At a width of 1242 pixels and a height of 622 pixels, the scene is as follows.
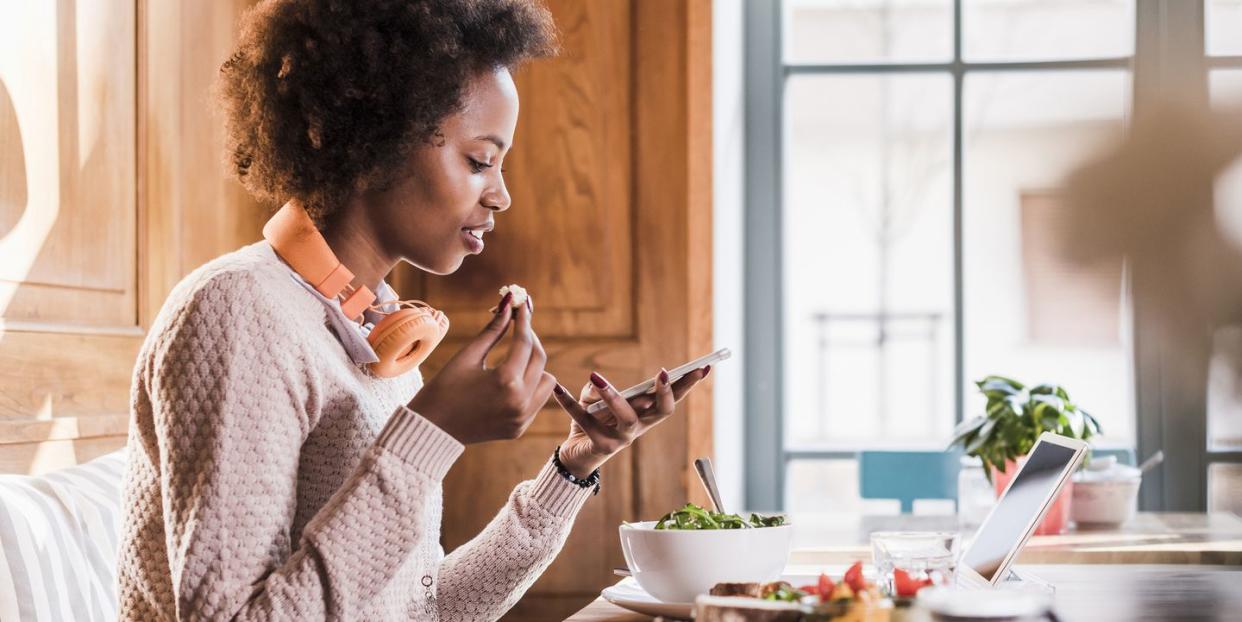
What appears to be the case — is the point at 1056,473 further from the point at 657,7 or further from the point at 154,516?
the point at 657,7

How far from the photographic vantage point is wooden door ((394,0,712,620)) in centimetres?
264

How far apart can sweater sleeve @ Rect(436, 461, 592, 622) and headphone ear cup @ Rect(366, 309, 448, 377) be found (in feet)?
0.76

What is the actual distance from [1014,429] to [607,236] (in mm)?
971

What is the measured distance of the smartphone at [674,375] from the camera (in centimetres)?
113

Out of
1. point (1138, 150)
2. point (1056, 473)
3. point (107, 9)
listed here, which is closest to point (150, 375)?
point (1056, 473)

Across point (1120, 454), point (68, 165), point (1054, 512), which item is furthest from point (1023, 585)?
point (1120, 454)

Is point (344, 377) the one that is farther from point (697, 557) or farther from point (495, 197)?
point (697, 557)

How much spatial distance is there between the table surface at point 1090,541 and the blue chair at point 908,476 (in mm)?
279

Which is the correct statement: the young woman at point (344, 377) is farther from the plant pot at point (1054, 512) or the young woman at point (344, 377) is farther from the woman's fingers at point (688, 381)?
the plant pot at point (1054, 512)

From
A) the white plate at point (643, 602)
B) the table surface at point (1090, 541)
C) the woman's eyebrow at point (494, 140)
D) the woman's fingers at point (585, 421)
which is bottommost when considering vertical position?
the table surface at point (1090, 541)

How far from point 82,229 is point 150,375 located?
0.90 metres

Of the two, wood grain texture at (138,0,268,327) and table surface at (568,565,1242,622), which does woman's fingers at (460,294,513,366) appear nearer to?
table surface at (568,565,1242,622)

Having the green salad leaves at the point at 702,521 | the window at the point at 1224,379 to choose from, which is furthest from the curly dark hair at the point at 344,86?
the window at the point at 1224,379

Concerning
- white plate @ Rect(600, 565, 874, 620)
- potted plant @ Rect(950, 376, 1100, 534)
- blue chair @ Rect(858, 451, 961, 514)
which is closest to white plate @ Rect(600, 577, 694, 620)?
white plate @ Rect(600, 565, 874, 620)
